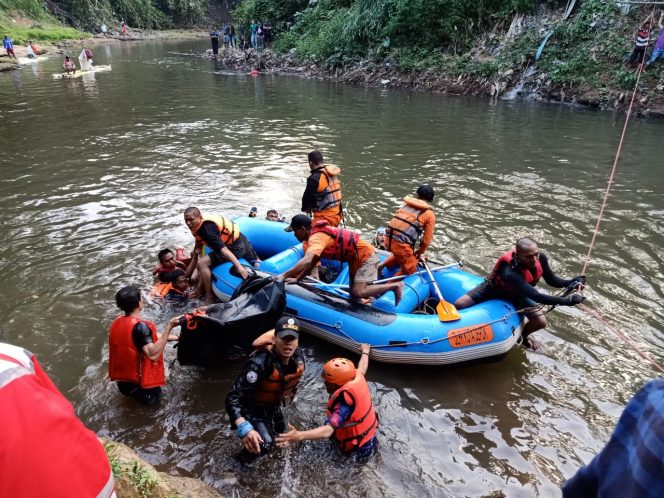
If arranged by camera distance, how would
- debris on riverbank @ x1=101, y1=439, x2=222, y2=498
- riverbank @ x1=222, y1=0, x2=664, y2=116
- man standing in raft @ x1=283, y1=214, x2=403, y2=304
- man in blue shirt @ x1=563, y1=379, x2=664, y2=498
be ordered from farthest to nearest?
riverbank @ x1=222, y1=0, x2=664, y2=116, man standing in raft @ x1=283, y1=214, x2=403, y2=304, debris on riverbank @ x1=101, y1=439, x2=222, y2=498, man in blue shirt @ x1=563, y1=379, x2=664, y2=498

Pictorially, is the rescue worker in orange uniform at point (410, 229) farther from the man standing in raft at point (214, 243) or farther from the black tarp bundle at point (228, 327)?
the man standing in raft at point (214, 243)

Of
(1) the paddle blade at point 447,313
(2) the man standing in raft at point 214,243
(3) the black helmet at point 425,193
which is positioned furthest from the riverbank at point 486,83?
(2) the man standing in raft at point 214,243

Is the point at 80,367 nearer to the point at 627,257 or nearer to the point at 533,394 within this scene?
the point at 533,394

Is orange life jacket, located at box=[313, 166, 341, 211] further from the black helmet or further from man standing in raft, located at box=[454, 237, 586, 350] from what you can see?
man standing in raft, located at box=[454, 237, 586, 350]

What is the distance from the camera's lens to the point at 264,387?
3.84 metres

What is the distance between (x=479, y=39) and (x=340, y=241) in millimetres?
18593

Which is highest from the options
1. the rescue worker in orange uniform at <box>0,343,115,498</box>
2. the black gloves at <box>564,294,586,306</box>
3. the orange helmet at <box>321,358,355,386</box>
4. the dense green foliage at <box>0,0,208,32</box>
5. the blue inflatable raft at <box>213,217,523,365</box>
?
the dense green foliage at <box>0,0,208,32</box>

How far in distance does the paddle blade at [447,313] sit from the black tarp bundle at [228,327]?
175 cm

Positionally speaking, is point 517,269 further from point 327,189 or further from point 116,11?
point 116,11

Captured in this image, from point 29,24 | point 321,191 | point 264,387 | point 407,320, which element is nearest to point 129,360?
point 264,387

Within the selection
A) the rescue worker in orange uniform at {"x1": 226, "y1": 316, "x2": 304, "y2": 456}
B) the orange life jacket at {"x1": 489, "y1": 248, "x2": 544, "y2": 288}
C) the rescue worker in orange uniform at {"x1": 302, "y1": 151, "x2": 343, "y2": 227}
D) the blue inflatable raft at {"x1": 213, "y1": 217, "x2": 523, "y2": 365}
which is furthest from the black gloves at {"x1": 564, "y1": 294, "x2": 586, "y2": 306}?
the rescue worker in orange uniform at {"x1": 302, "y1": 151, "x2": 343, "y2": 227}

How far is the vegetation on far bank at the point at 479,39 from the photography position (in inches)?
661

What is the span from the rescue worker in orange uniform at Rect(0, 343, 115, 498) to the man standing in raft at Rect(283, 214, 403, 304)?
12.5 ft

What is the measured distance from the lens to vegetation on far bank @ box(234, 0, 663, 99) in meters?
16.8
